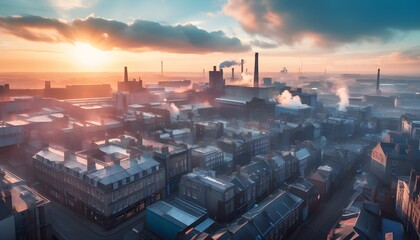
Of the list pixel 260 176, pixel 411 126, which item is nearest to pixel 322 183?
pixel 260 176

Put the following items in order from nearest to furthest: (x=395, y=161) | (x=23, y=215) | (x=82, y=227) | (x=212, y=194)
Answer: (x=23, y=215), (x=82, y=227), (x=212, y=194), (x=395, y=161)

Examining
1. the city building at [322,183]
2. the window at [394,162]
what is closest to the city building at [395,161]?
the window at [394,162]

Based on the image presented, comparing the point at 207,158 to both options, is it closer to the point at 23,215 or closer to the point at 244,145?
the point at 244,145

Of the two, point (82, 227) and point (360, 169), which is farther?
point (360, 169)

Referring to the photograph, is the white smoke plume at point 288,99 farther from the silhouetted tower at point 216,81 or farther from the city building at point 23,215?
the city building at point 23,215

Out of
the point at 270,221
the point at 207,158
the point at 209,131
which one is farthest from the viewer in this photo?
the point at 209,131

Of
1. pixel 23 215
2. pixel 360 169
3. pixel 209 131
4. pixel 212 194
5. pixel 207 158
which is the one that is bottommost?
pixel 360 169

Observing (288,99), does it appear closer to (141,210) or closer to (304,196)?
(304,196)

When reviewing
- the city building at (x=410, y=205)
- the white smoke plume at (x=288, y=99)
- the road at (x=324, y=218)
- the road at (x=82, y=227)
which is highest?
the white smoke plume at (x=288, y=99)

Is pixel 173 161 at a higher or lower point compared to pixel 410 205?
higher
